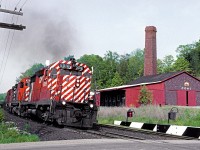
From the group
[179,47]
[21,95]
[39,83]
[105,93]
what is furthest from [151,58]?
[179,47]

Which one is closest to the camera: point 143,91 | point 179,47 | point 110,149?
point 110,149

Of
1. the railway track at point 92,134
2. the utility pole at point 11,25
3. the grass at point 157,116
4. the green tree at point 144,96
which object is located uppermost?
the utility pole at point 11,25

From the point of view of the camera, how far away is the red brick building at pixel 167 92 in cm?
3984

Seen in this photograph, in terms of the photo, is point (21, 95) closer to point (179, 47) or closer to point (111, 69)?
point (111, 69)

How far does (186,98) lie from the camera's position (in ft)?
139

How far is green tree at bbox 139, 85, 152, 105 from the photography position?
38.1 m

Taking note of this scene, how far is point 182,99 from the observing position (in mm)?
41938

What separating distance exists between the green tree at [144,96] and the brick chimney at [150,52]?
42.0 ft

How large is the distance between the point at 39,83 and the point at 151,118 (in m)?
7.88

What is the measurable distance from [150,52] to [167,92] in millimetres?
12433

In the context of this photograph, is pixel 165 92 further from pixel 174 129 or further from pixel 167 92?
pixel 174 129

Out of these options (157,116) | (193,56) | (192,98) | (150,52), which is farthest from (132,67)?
(157,116)

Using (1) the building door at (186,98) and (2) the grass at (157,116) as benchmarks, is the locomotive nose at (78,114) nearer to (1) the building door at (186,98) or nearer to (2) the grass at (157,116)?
(2) the grass at (157,116)

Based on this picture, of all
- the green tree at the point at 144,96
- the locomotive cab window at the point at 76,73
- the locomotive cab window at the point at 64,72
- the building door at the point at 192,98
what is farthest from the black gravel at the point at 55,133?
the building door at the point at 192,98
